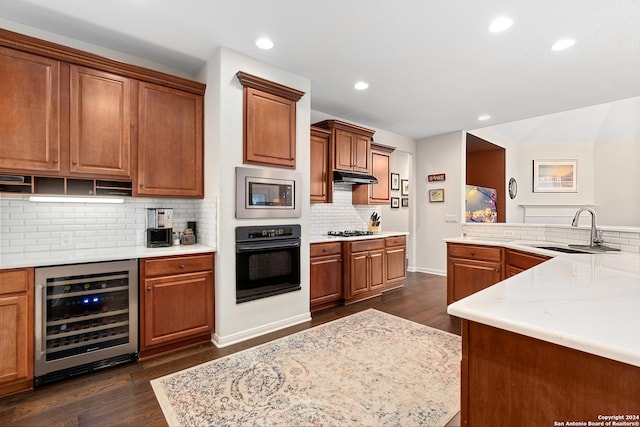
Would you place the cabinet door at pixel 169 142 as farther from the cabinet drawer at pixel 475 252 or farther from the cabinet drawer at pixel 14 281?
the cabinet drawer at pixel 475 252

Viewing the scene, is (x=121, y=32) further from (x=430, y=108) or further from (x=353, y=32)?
(x=430, y=108)

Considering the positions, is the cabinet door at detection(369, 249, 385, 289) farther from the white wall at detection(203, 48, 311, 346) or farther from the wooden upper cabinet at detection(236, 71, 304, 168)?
the wooden upper cabinet at detection(236, 71, 304, 168)

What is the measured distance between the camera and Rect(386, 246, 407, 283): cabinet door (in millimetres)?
4520

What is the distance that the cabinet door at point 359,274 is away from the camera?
3.95m

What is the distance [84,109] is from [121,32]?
0.73 metres

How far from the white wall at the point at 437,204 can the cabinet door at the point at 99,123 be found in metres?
5.14

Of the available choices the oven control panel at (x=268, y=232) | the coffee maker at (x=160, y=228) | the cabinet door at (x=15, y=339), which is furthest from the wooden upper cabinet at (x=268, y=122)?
the cabinet door at (x=15, y=339)

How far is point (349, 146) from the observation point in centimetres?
436

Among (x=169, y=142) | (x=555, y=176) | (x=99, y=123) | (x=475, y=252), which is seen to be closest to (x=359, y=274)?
(x=475, y=252)

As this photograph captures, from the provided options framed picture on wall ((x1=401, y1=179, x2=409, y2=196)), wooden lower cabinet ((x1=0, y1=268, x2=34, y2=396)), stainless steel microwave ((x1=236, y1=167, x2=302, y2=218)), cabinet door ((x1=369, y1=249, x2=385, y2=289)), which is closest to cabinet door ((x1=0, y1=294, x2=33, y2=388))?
wooden lower cabinet ((x1=0, y1=268, x2=34, y2=396))

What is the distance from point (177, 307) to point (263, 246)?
920 millimetres

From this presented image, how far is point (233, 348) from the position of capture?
2.71m

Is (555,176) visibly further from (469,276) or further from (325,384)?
(325,384)

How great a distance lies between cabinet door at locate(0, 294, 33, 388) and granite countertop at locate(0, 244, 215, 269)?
0.23 metres
